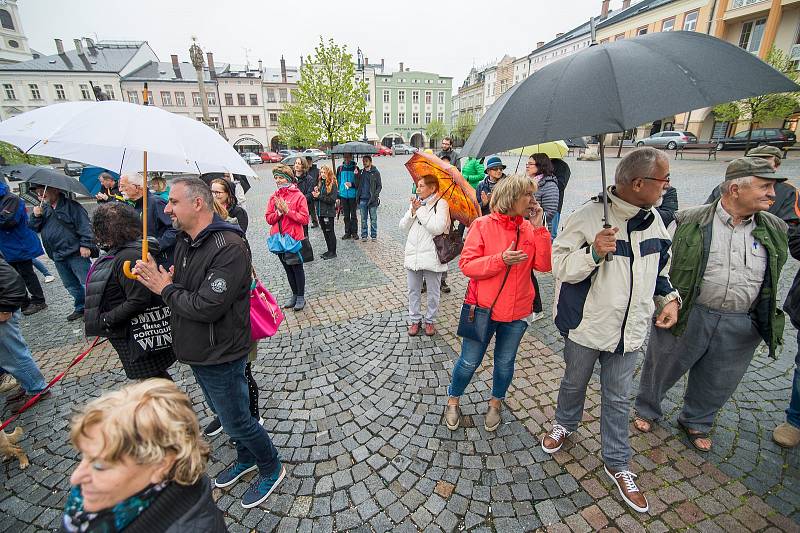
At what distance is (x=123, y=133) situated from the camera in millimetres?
2078

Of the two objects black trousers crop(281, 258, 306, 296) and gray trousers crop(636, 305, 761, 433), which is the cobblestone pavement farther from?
black trousers crop(281, 258, 306, 296)

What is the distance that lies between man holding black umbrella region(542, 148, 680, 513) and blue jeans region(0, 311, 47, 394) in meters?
4.85

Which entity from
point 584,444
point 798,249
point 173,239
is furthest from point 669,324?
point 173,239

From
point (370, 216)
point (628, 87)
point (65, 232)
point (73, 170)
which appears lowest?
point (370, 216)

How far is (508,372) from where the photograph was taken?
3.06 meters

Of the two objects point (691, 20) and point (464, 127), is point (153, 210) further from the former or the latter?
point (464, 127)

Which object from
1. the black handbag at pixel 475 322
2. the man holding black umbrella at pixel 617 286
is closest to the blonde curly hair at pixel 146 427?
the black handbag at pixel 475 322

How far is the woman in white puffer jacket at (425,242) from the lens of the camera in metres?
4.13

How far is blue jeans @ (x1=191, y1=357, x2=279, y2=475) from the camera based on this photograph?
228 cm

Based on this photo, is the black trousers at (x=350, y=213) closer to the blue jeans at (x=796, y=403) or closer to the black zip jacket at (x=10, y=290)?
the black zip jacket at (x=10, y=290)

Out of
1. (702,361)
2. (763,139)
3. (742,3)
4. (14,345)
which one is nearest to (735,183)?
(702,361)

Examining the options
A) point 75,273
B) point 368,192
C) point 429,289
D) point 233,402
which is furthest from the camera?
point 368,192

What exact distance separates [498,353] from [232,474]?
229 centimetres

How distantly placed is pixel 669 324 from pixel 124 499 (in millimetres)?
3148
